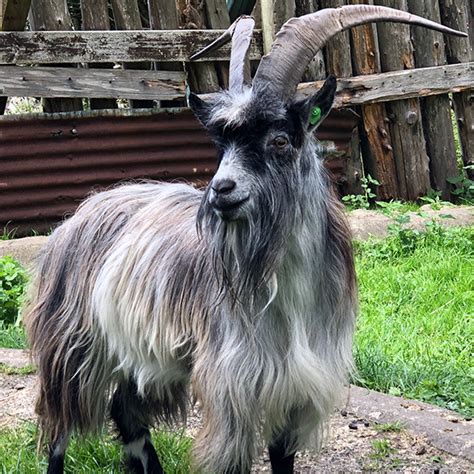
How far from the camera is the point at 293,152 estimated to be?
11.2ft

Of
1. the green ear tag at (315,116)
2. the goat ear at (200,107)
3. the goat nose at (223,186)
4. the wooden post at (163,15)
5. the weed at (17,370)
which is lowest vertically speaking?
the weed at (17,370)

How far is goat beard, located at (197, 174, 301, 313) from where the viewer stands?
3338 millimetres

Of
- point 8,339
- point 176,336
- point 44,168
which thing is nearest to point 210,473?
point 176,336

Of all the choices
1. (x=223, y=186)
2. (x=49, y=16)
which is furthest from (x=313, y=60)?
(x=223, y=186)

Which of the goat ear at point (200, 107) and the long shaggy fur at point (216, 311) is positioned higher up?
the goat ear at point (200, 107)

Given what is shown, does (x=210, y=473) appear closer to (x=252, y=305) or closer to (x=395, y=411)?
(x=252, y=305)

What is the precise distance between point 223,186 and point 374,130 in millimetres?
6270

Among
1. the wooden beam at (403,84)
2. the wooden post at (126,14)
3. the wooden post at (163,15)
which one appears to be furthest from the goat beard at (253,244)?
the wooden beam at (403,84)

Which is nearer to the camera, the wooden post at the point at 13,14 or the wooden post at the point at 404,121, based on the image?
the wooden post at the point at 13,14

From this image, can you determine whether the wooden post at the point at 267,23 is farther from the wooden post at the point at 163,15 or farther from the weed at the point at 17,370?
the weed at the point at 17,370

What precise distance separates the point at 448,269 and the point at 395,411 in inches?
102

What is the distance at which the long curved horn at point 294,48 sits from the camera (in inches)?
133

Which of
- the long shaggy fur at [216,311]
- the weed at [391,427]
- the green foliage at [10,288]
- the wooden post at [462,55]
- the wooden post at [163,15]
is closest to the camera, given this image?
the long shaggy fur at [216,311]

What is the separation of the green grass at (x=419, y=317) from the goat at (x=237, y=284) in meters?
1.48
